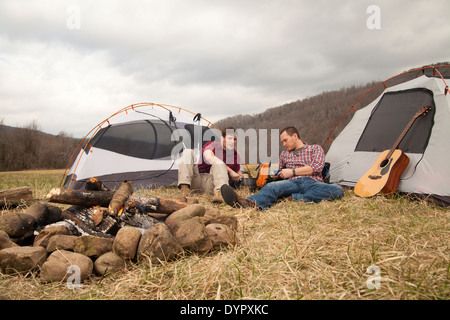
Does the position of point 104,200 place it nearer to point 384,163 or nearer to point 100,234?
point 100,234

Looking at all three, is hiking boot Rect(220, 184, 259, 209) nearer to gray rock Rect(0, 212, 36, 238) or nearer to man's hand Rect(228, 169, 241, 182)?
man's hand Rect(228, 169, 241, 182)

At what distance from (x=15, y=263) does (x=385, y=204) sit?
3.68 metres

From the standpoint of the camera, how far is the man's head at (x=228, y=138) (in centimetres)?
489

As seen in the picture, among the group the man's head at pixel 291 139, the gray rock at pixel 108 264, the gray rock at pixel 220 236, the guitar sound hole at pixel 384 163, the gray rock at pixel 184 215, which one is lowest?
the gray rock at pixel 108 264

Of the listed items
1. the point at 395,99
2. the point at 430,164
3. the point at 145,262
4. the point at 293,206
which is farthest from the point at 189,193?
the point at 395,99

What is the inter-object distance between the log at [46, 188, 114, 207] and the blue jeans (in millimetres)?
1780

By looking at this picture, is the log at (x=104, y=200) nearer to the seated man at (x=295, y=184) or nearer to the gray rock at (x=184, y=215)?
the gray rock at (x=184, y=215)

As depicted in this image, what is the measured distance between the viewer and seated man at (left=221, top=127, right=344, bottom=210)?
3.68 metres

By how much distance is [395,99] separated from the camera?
15.7ft

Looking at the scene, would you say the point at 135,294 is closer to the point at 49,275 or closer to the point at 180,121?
the point at 49,275

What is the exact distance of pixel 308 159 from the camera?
14.3 feet

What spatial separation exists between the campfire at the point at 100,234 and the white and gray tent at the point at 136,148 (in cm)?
277

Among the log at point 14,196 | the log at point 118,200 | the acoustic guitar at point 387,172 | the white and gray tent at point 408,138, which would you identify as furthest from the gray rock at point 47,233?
the white and gray tent at point 408,138

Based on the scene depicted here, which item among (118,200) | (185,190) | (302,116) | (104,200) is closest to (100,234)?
(118,200)
